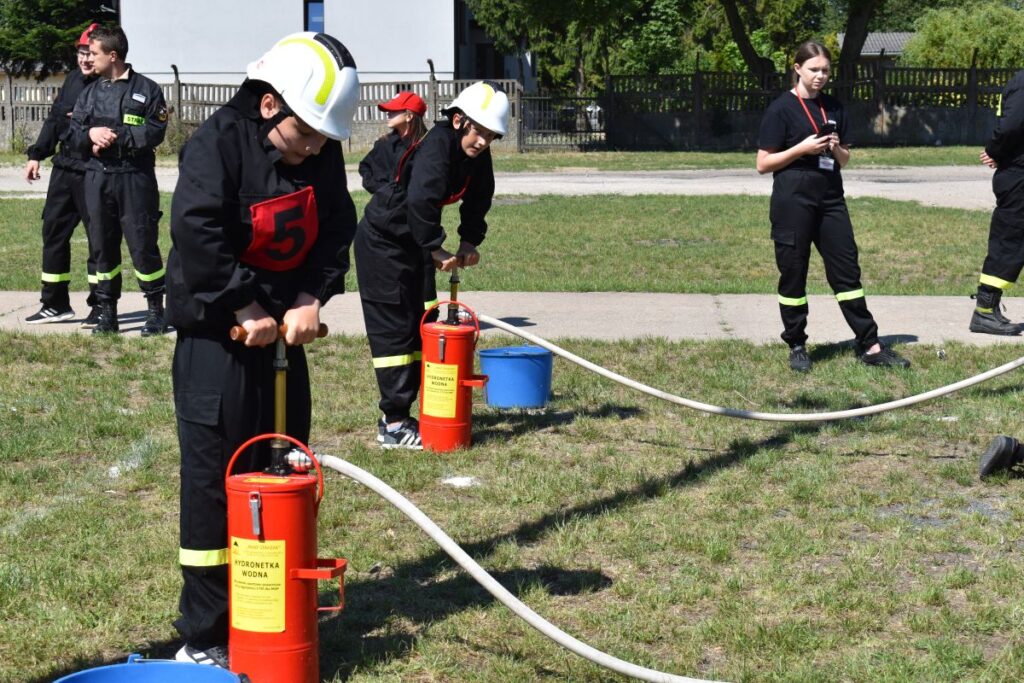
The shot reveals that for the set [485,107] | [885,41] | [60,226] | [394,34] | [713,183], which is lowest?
[713,183]

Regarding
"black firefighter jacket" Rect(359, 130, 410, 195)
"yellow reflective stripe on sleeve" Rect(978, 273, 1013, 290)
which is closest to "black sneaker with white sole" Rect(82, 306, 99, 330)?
"black firefighter jacket" Rect(359, 130, 410, 195)

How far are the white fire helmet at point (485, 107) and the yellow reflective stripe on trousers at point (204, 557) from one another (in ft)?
9.27

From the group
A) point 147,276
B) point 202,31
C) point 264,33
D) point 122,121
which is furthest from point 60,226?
point 202,31

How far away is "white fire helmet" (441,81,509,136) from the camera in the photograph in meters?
6.07

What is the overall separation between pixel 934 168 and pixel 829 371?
1885 centimetres

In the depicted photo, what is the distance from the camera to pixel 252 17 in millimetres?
39438

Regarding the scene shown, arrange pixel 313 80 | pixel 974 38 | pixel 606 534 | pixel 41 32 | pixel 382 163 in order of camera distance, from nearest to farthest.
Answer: pixel 313 80 < pixel 606 534 < pixel 382 163 < pixel 974 38 < pixel 41 32

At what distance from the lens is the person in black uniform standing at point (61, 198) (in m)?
9.38

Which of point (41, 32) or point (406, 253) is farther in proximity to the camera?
point (41, 32)

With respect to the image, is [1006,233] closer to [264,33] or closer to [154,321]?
[154,321]

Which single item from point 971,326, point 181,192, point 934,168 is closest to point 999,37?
point 934,168

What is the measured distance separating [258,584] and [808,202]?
5.56m

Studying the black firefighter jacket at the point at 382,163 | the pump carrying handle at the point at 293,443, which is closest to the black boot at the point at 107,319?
the black firefighter jacket at the point at 382,163

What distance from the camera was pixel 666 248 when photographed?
14.1 metres
